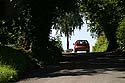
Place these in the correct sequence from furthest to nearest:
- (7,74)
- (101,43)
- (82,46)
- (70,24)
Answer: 1. (70,24)
2. (101,43)
3. (82,46)
4. (7,74)

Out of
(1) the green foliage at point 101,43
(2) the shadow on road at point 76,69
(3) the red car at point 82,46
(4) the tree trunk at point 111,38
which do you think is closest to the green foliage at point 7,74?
(2) the shadow on road at point 76,69

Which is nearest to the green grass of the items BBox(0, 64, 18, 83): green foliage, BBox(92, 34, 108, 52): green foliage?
BBox(0, 64, 18, 83): green foliage

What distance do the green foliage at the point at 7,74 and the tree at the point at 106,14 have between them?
108 feet

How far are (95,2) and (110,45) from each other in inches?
239

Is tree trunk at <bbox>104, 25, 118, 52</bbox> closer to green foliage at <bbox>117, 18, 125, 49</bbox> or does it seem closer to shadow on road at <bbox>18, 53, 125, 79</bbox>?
green foliage at <bbox>117, 18, 125, 49</bbox>

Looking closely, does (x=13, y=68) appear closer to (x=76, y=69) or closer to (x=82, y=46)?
(x=76, y=69)

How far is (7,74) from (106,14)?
121ft

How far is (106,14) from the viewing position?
52875 millimetres

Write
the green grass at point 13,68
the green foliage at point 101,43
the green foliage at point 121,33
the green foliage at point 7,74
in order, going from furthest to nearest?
the green foliage at point 101,43, the green foliage at point 121,33, the green grass at point 13,68, the green foliage at point 7,74

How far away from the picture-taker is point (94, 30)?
58.7 m

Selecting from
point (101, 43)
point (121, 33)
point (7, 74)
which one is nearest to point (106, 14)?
point (121, 33)

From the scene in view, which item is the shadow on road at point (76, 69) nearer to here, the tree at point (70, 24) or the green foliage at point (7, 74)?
the green foliage at point (7, 74)

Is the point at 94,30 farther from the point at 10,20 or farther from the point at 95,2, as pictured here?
the point at 10,20

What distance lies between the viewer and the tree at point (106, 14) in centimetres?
5169
